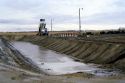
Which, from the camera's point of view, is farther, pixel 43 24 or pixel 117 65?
pixel 43 24

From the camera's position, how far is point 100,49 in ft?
131

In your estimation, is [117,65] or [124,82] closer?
[124,82]

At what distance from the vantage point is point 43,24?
102 meters

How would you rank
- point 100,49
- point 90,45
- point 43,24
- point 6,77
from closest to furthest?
point 6,77, point 100,49, point 90,45, point 43,24

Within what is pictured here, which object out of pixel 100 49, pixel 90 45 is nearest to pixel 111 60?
pixel 100 49

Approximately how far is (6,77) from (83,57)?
2258cm

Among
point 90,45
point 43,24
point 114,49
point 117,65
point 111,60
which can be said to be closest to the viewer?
point 117,65

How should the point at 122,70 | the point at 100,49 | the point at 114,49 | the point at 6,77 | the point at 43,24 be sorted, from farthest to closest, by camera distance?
the point at 43,24, the point at 100,49, the point at 114,49, the point at 122,70, the point at 6,77

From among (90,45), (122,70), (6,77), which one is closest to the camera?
(6,77)

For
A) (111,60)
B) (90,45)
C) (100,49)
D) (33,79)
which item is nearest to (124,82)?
(33,79)

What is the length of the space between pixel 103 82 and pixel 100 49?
22.6 m

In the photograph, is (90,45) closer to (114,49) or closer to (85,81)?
(114,49)

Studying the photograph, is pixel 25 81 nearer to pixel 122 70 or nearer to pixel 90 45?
Answer: pixel 122 70

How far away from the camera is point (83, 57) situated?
1574 inches
